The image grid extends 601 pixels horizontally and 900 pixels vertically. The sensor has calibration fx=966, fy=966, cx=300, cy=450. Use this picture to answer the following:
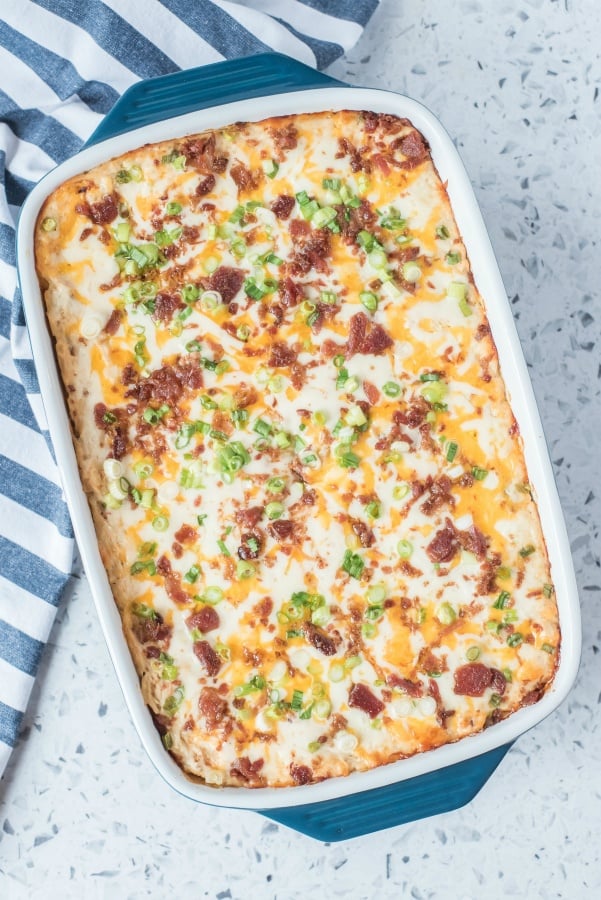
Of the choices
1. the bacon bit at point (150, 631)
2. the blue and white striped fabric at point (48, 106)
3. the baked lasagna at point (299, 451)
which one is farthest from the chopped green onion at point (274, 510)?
the blue and white striped fabric at point (48, 106)

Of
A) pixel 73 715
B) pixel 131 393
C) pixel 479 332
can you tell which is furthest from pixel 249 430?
pixel 73 715

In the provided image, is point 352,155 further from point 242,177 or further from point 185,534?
point 185,534

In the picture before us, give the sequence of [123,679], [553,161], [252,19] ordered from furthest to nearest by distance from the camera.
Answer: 1. [553,161]
2. [252,19]
3. [123,679]

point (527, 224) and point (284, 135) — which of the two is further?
point (527, 224)

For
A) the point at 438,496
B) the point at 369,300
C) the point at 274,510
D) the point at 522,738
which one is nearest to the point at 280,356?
the point at 369,300

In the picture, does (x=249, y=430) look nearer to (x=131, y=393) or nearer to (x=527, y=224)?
(x=131, y=393)

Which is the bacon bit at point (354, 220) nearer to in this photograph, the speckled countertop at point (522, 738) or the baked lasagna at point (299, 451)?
the baked lasagna at point (299, 451)
